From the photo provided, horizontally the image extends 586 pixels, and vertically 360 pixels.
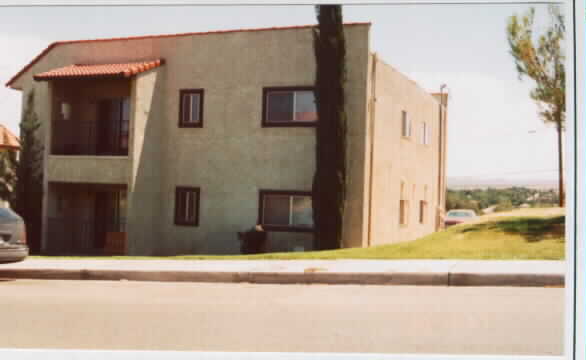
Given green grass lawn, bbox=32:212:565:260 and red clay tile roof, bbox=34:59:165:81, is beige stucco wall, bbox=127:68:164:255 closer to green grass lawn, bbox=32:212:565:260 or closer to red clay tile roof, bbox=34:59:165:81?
red clay tile roof, bbox=34:59:165:81

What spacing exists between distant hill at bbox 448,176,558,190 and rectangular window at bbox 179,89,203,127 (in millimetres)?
13596

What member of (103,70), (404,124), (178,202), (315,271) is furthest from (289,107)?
(315,271)

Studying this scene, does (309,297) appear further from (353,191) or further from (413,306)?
(353,191)

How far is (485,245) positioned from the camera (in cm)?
1390

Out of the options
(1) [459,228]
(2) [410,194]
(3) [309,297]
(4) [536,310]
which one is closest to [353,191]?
(1) [459,228]

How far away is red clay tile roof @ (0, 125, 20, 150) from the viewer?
21.9 metres

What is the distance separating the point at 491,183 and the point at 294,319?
2782 cm

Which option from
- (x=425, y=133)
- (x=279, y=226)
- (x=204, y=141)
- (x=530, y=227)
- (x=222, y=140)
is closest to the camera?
(x=530, y=227)

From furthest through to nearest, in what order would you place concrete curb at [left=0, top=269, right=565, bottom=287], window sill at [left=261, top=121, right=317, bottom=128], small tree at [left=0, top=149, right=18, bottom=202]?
small tree at [left=0, top=149, right=18, bottom=202] < window sill at [left=261, top=121, right=317, bottom=128] < concrete curb at [left=0, top=269, right=565, bottom=287]

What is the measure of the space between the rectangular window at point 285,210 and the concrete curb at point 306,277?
643 cm

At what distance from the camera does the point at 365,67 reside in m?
17.5

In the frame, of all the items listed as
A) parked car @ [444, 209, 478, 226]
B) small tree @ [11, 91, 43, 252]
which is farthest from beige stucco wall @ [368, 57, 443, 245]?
small tree @ [11, 91, 43, 252]

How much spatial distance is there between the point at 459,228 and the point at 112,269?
8025mm

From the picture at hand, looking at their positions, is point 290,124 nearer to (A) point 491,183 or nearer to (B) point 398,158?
(B) point 398,158
